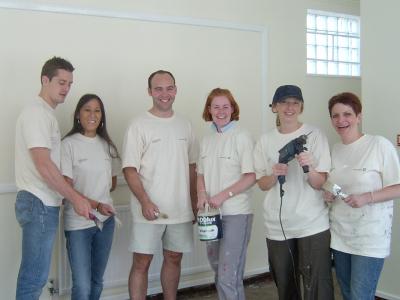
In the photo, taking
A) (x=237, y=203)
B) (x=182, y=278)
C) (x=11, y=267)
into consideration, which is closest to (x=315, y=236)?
(x=237, y=203)

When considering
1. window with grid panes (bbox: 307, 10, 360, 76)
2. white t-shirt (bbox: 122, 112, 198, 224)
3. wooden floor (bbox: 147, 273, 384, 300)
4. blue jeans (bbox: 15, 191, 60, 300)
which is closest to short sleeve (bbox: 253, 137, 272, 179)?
white t-shirt (bbox: 122, 112, 198, 224)

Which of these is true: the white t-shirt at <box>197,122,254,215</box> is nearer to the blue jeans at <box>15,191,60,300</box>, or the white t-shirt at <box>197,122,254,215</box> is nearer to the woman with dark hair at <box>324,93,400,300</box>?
the woman with dark hair at <box>324,93,400,300</box>

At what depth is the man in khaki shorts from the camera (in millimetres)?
2477

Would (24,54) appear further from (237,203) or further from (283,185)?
(283,185)

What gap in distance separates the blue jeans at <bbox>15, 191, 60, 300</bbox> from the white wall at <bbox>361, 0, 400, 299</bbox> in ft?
7.40

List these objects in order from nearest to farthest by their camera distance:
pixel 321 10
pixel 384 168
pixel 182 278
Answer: pixel 384 168 → pixel 182 278 → pixel 321 10

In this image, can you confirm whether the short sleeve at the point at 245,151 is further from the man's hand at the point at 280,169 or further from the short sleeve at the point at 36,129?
the short sleeve at the point at 36,129

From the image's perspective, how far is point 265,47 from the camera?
3678 mm

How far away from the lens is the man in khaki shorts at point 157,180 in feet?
8.13

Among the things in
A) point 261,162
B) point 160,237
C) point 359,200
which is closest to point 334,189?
point 359,200

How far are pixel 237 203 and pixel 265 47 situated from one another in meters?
1.83

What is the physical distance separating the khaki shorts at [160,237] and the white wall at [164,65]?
0.65 m

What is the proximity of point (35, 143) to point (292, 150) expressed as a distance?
1267mm

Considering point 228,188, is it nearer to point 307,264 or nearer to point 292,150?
point 292,150
